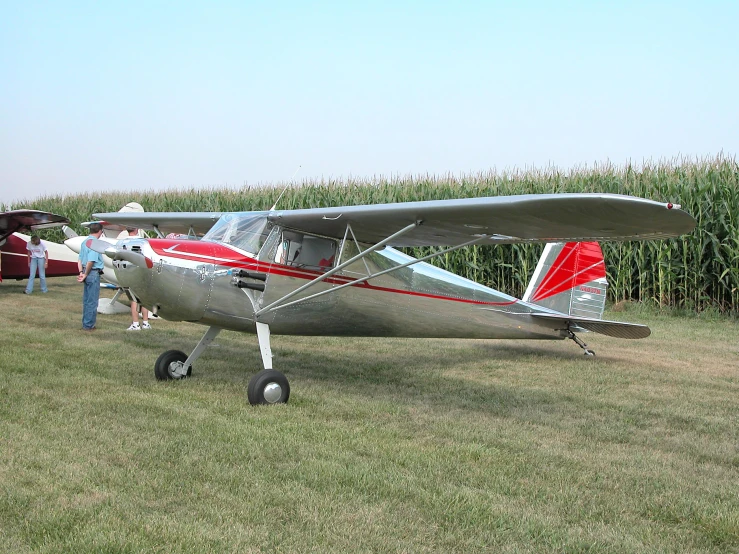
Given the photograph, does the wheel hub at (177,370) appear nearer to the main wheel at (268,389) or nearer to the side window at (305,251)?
the main wheel at (268,389)

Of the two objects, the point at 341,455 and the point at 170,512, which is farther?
the point at 341,455

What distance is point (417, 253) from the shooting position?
17.6m

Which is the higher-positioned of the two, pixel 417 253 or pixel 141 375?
pixel 417 253

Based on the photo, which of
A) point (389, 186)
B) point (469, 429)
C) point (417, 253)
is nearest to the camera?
point (469, 429)

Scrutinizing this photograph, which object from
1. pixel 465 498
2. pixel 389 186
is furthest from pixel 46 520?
pixel 389 186

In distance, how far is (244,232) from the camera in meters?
7.13

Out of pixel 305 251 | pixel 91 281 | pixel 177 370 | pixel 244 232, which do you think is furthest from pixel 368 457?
pixel 91 281

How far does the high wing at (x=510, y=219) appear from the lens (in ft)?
17.4

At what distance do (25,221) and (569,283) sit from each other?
15165 mm

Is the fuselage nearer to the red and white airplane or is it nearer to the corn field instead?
the corn field

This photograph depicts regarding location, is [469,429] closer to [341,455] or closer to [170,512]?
[341,455]

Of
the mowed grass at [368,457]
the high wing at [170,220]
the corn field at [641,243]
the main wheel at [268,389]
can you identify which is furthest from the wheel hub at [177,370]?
the corn field at [641,243]

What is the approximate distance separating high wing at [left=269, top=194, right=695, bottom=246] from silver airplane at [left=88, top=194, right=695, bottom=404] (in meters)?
0.01

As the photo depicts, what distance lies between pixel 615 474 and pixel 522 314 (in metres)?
4.59
